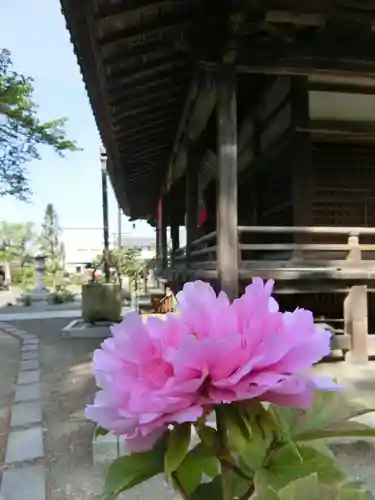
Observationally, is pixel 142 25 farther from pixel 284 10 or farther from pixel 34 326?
pixel 34 326

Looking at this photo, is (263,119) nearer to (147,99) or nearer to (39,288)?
(147,99)

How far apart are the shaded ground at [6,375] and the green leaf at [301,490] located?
10.2ft

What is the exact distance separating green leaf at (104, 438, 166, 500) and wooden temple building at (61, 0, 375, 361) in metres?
3.47

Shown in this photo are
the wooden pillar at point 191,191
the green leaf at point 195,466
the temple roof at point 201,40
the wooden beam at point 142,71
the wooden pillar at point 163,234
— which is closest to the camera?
the green leaf at point 195,466

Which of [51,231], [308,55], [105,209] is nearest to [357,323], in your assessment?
[308,55]

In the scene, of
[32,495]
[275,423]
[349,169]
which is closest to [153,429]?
[275,423]

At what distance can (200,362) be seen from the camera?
0.63 meters

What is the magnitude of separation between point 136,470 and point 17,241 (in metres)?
50.1

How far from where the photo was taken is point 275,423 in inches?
26.6

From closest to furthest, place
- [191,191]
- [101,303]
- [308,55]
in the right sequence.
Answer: [308,55]
[191,191]
[101,303]

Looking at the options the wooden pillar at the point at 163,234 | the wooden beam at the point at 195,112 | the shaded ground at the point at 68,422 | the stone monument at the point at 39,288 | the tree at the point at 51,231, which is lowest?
the shaded ground at the point at 68,422

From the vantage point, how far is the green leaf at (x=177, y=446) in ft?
2.10

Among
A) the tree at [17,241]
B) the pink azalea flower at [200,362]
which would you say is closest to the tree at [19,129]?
the pink azalea flower at [200,362]

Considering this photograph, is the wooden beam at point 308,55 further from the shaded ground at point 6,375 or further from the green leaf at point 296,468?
the green leaf at point 296,468
